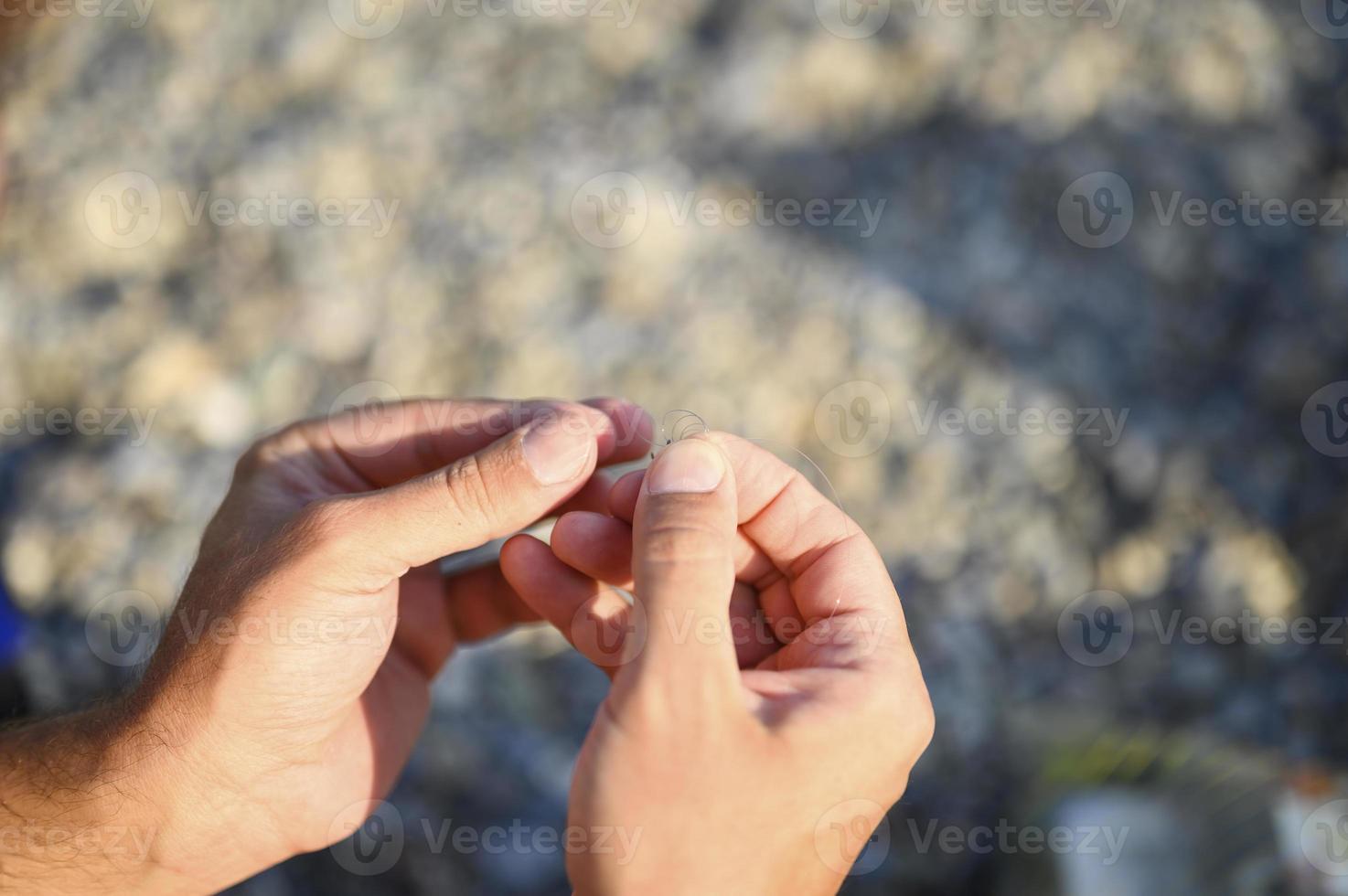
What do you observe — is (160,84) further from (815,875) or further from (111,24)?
(815,875)

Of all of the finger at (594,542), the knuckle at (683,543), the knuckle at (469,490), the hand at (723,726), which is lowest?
the hand at (723,726)

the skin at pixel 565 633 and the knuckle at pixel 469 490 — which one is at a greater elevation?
the knuckle at pixel 469 490

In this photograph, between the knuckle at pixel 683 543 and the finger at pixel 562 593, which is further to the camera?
the finger at pixel 562 593

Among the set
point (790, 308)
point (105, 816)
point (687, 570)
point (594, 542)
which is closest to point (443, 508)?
point (594, 542)

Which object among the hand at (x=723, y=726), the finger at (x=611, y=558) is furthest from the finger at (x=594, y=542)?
the hand at (x=723, y=726)

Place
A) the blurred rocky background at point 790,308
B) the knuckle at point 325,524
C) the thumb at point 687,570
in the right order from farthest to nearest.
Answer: the blurred rocky background at point 790,308
the knuckle at point 325,524
the thumb at point 687,570

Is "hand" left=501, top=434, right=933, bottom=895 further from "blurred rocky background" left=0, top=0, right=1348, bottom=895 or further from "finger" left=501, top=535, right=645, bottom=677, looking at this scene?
"blurred rocky background" left=0, top=0, right=1348, bottom=895

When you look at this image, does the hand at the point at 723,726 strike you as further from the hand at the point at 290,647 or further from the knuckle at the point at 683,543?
the hand at the point at 290,647

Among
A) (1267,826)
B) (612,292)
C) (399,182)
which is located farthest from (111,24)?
(1267,826)

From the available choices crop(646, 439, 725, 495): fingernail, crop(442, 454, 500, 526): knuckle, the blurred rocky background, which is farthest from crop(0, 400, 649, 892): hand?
the blurred rocky background
